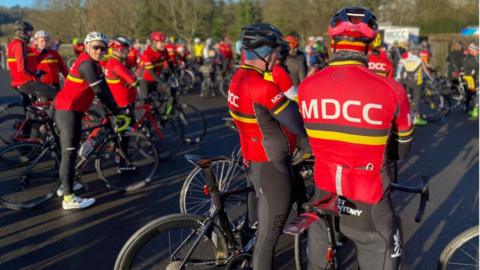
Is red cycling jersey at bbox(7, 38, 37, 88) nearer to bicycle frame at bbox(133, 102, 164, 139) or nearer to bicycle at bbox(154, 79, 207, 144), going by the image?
bicycle frame at bbox(133, 102, 164, 139)

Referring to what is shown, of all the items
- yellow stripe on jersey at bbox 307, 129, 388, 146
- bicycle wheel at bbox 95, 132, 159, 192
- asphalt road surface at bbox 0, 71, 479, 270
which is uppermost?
yellow stripe on jersey at bbox 307, 129, 388, 146

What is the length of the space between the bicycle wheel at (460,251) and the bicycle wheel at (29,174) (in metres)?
4.22

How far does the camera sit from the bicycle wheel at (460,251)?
2609 millimetres

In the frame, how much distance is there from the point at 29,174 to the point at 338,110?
4.24 metres

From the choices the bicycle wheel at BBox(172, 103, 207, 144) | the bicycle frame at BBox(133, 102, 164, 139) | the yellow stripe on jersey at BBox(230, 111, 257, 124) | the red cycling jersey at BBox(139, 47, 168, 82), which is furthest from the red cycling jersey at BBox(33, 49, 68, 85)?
the yellow stripe on jersey at BBox(230, 111, 257, 124)

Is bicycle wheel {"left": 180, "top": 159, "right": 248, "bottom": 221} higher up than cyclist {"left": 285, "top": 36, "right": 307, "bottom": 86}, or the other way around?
cyclist {"left": 285, "top": 36, "right": 307, "bottom": 86}

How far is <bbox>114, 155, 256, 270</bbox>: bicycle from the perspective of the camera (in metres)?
2.49

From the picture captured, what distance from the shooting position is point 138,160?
627cm

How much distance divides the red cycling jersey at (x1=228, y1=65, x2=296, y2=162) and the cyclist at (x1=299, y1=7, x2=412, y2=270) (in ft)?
1.14

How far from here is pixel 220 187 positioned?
12.6 ft

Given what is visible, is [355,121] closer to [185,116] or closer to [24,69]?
[185,116]

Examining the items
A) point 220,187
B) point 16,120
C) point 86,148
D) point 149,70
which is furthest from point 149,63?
point 220,187

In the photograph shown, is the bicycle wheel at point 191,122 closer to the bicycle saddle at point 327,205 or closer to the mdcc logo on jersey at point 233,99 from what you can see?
the mdcc logo on jersey at point 233,99

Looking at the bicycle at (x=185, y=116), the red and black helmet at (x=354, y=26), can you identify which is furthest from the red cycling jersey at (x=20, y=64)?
the red and black helmet at (x=354, y=26)
